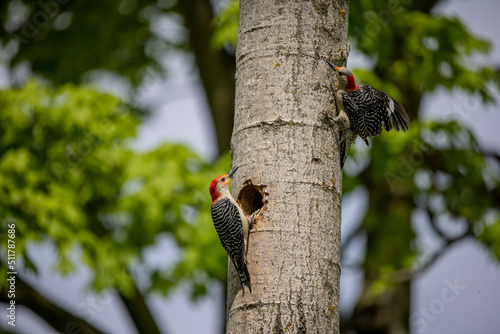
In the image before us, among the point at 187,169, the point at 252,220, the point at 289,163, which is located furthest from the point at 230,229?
the point at 187,169

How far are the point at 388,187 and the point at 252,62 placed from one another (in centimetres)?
540

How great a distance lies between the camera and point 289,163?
9.94 feet

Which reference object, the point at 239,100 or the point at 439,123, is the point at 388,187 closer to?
the point at 439,123

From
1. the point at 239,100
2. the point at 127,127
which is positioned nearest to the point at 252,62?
the point at 239,100

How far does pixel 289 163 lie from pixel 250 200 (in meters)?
0.47

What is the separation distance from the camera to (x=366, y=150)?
6.67m

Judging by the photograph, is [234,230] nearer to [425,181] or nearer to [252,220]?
[252,220]

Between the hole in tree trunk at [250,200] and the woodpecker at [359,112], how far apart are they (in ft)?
1.67

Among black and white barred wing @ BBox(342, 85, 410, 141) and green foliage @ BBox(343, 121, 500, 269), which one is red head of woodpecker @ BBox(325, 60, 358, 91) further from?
green foliage @ BBox(343, 121, 500, 269)

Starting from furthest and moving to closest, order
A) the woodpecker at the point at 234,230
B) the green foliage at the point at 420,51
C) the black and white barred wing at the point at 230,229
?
the green foliage at the point at 420,51 < the black and white barred wing at the point at 230,229 < the woodpecker at the point at 234,230

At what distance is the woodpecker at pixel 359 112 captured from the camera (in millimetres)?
3316

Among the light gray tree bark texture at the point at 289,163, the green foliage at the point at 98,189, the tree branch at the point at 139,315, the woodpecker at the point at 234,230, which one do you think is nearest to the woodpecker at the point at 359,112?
the light gray tree bark texture at the point at 289,163

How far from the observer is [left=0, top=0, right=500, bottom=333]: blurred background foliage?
20.8 ft

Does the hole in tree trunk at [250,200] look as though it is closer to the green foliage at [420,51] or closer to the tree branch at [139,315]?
the green foliage at [420,51]
